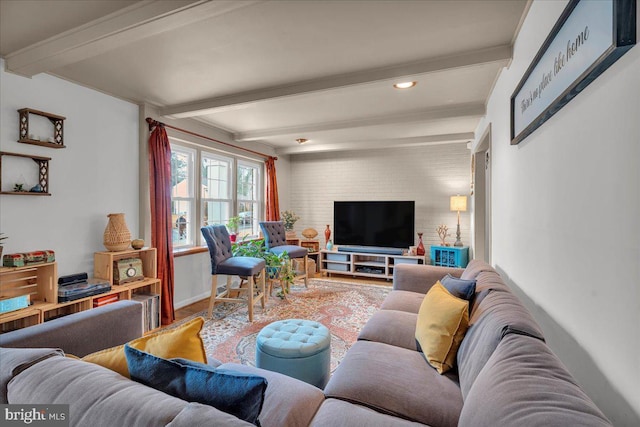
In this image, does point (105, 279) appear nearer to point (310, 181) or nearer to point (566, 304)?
point (566, 304)

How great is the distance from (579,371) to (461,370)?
16.5 inches

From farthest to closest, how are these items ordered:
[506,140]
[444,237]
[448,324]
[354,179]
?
[354,179] < [444,237] < [506,140] < [448,324]

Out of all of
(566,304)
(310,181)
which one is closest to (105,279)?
(566,304)

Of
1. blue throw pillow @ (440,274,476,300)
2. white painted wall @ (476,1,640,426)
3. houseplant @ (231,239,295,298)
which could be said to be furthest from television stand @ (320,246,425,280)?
white painted wall @ (476,1,640,426)

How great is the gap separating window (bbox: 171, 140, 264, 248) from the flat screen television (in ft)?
5.10

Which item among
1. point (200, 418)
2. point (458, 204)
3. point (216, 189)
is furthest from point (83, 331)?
point (458, 204)

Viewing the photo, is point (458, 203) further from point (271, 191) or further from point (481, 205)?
point (271, 191)

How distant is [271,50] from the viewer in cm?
216

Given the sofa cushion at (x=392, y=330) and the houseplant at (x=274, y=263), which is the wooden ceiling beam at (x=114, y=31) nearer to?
the sofa cushion at (x=392, y=330)

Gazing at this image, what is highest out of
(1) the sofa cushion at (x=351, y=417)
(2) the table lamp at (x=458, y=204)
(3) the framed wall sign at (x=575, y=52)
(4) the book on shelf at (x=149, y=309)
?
(3) the framed wall sign at (x=575, y=52)

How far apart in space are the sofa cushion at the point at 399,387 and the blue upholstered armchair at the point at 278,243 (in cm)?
304

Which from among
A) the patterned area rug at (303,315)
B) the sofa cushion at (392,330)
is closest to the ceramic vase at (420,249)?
the patterned area rug at (303,315)

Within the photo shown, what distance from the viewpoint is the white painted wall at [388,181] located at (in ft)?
16.8

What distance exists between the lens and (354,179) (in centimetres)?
581
